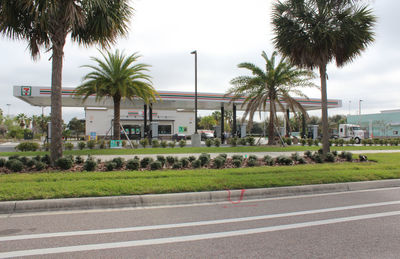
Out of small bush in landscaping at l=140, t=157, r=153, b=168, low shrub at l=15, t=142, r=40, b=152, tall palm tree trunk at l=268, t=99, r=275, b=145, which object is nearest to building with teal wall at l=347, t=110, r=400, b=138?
tall palm tree trunk at l=268, t=99, r=275, b=145

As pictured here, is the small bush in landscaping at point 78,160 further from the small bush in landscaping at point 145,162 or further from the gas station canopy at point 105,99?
the gas station canopy at point 105,99

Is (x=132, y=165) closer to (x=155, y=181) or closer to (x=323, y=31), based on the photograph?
(x=155, y=181)

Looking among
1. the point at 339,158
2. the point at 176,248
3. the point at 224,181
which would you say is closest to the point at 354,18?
the point at 339,158

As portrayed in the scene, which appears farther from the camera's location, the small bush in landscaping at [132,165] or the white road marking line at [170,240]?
the small bush in landscaping at [132,165]

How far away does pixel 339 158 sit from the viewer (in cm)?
1341

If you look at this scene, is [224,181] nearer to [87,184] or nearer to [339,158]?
[87,184]

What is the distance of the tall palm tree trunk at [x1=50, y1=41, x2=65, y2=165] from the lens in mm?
9711

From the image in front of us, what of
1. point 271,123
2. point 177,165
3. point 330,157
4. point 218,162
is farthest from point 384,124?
point 177,165

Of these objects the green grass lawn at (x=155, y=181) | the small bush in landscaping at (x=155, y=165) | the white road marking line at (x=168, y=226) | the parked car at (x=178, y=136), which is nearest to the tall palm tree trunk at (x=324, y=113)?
the green grass lawn at (x=155, y=181)

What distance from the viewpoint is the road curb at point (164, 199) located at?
17.9 ft

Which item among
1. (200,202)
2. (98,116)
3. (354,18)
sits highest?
(354,18)

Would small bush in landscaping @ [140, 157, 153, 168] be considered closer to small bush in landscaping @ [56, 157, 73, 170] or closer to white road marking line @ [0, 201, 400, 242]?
small bush in landscaping @ [56, 157, 73, 170]

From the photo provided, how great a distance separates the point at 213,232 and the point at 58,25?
9.22 metres

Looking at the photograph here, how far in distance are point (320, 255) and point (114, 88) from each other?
58.1 feet
